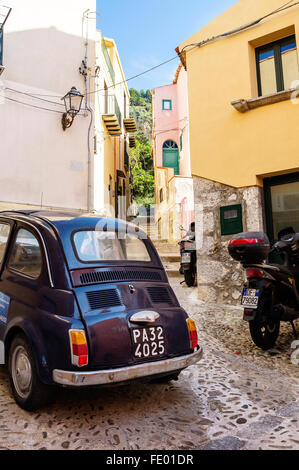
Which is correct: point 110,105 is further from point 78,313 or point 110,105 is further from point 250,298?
point 78,313

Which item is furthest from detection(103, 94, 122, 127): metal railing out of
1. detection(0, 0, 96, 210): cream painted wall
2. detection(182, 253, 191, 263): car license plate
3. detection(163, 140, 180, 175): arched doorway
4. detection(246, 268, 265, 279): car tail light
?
detection(246, 268, 265, 279): car tail light

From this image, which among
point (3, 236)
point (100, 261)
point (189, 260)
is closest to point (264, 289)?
point (100, 261)

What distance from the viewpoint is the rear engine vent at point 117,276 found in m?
2.55

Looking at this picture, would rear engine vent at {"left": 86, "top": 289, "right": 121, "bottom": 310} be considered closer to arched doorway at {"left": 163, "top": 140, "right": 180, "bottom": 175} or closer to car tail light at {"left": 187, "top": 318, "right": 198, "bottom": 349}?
car tail light at {"left": 187, "top": 318, "right": 198, "bottom": 349}

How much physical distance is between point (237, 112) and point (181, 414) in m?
5.64

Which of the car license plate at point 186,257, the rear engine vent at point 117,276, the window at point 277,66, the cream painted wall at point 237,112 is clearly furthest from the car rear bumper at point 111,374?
the car license plate at point 186,257

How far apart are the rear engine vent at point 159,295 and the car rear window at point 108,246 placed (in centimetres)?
37

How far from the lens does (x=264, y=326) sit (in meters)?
3.85

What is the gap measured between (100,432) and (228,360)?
190 centimetres

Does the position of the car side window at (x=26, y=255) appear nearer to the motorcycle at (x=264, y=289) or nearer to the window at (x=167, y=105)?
the motorcycle at (x=264, y=289)

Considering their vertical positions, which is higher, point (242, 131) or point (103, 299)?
point (242, 131)

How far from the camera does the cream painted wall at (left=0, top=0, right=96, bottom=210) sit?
32.3 ft

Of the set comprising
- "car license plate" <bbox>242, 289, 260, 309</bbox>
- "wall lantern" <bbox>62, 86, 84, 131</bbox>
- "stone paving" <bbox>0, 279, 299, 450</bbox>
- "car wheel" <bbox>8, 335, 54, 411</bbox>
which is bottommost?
"stone paving" <bbox>0, 279, 299, 450</bbox>

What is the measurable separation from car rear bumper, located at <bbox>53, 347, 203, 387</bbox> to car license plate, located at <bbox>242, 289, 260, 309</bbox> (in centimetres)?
153
